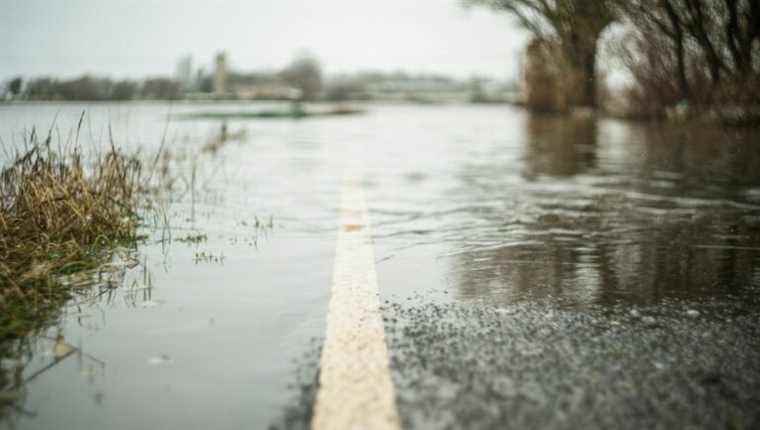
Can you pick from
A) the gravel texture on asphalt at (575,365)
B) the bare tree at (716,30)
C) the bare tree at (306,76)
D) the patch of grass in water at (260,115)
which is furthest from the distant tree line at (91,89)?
the bare tree at (306,76)

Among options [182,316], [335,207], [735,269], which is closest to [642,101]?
[335,207]

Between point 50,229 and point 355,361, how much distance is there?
3456 millimetres

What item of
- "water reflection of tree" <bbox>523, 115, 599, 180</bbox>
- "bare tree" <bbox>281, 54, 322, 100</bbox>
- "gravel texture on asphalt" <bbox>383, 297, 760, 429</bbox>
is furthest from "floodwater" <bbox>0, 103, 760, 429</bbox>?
"bare tree" <bbox>281, 54, 322, 100</bbox>

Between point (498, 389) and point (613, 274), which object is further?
point (613, 274)

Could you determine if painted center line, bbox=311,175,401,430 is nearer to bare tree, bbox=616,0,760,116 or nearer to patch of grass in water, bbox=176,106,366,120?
bare tree, bbox=616,0,760,116

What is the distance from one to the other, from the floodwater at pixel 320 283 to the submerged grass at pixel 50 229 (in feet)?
0.88

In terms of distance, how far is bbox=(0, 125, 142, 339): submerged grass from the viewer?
4207mm

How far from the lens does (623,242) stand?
6031mm

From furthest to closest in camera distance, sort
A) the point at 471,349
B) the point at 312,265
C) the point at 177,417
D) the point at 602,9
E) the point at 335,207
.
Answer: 1. the point at 602,9
2. the point at 335,207
3. the point at 312,265
4. the point at 471,349
5. the point at 177,417

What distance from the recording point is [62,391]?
280 cm

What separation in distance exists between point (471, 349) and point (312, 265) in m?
2.12

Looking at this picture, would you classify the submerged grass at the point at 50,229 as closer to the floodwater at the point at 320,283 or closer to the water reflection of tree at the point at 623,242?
the floodwater at the point at 320,283

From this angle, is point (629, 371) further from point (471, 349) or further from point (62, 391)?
point (62, 391)

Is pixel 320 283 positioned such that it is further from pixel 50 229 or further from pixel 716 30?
pixel 716 30
